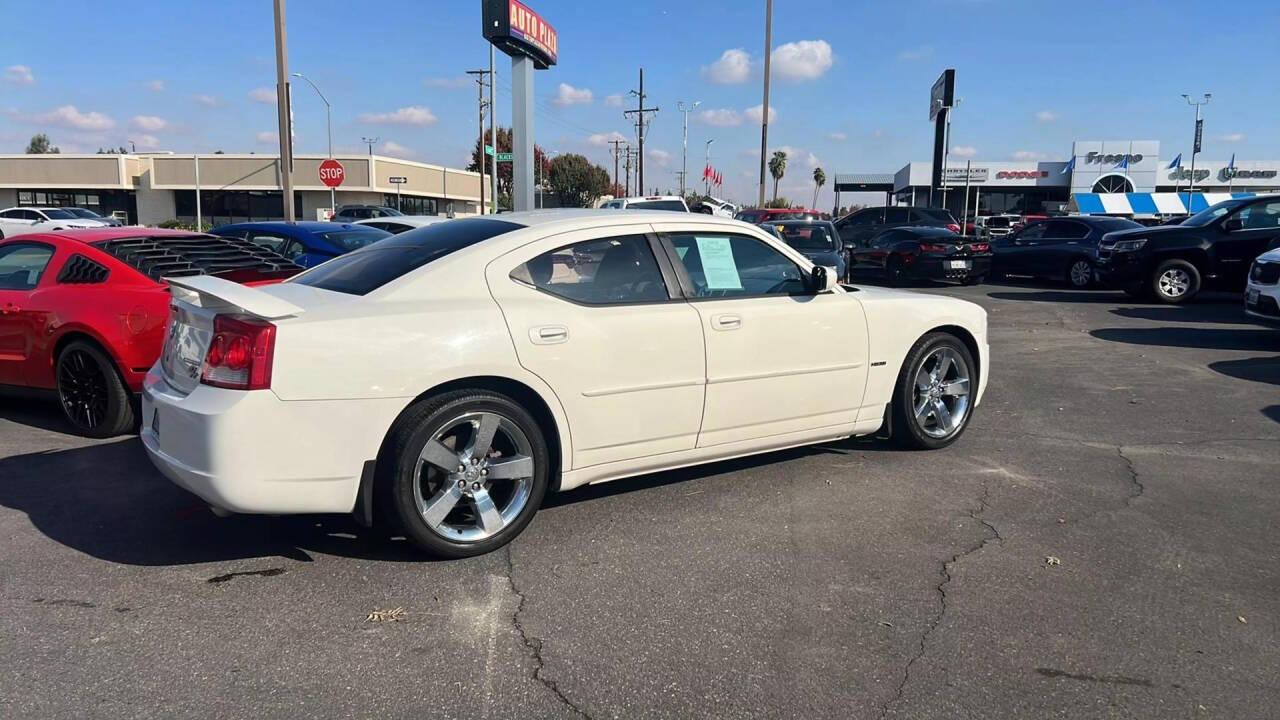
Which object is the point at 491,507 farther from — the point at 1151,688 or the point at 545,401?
the point at 1151,688

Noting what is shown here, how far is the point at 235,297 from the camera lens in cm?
366

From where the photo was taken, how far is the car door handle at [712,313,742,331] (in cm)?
454

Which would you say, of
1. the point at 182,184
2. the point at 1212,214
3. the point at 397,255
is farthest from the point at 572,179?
the point at 397,255

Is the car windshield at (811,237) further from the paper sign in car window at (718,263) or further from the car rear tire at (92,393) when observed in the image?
the car rear tire at (92,393)

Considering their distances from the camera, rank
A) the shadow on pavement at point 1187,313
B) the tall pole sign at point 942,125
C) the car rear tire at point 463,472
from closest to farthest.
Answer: the car rear tire at point 463,472
the shadow on pavement at point 1187,313
the tall pole sign at point 942,125

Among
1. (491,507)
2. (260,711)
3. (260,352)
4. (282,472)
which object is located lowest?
(260,711)

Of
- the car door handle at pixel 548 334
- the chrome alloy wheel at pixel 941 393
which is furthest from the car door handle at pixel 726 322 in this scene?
the chrome alloy wheel at pixel 941 393

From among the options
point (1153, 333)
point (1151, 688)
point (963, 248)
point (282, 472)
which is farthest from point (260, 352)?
point (963, 248)

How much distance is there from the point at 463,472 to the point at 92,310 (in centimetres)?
357

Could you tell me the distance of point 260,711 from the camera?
109 inches

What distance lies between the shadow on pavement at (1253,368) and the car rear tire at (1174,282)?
561 cm

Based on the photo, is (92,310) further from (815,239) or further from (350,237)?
(815,239)

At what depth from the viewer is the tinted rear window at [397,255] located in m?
4.21

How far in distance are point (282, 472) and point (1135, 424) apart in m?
5.91
